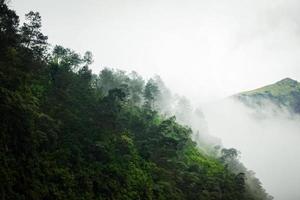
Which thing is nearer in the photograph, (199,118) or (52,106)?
(52,106)

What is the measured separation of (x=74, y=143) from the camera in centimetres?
5903

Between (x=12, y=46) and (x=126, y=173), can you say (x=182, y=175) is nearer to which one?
(x=126, y=173)

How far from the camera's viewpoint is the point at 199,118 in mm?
169625

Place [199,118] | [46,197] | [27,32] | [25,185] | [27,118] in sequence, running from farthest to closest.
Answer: [199,118] → [27,32] → [27,118] → [46,197] → [25,185]

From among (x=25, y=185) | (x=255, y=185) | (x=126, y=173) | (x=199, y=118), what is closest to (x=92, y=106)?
(x=126, y=173)

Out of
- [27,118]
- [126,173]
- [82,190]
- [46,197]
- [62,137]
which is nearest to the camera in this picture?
[46,197]

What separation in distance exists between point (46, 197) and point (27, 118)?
10.0 metres

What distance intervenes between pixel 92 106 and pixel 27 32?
59.2 feet

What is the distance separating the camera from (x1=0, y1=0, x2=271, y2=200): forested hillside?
46531 millimetres

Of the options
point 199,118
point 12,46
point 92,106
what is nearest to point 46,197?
point 12,46

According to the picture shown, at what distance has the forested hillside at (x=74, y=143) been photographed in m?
46.5

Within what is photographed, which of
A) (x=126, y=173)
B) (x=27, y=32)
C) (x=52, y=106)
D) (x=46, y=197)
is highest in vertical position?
(x=27, y=32)

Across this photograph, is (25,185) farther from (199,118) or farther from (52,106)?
(199,118)

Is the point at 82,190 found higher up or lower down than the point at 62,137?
lower down
